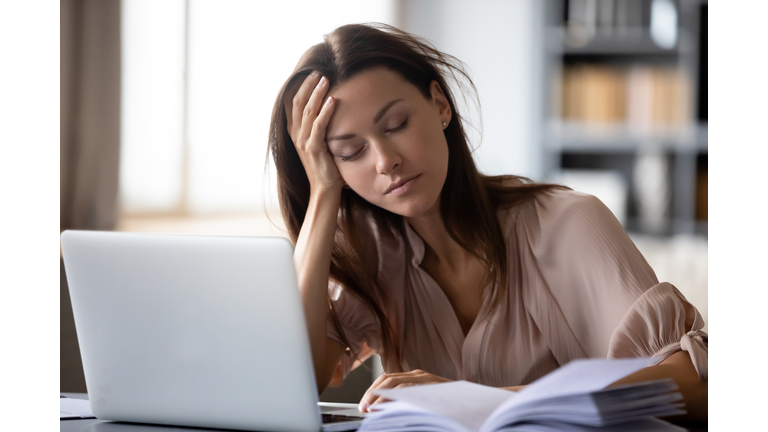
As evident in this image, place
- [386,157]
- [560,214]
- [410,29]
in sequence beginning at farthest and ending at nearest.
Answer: [410,29] < [560,214] < [386,157]

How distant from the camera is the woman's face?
3.43 feet

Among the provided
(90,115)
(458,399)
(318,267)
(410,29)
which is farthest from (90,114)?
(458,399)

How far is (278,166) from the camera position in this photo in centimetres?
120

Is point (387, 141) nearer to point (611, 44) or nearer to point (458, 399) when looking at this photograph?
point (458, 399)

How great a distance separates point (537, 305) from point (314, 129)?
49cm

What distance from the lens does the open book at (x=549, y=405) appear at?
0.57 m

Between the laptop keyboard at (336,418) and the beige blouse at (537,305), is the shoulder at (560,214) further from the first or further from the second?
the laptop keyboard at (336,418)

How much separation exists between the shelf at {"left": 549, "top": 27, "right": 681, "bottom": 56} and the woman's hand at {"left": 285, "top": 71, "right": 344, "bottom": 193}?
2.77m

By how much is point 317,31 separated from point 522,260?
2.51m

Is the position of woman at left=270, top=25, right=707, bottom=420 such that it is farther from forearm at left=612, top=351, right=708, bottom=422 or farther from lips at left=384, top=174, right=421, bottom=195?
forearm at left=612, top=351, right=708, bottom=422

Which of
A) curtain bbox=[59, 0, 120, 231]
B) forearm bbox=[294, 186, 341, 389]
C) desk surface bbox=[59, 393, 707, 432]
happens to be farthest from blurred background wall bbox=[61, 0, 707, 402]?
desk surface bbox=[59, 393, 707, 432]

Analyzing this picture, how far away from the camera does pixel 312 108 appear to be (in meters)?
1.08
